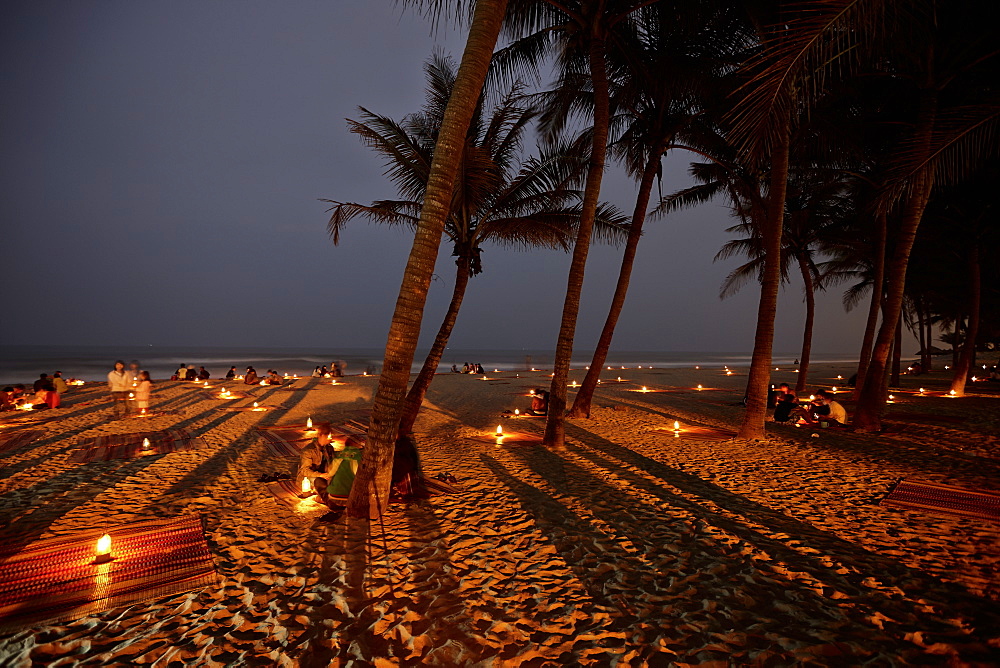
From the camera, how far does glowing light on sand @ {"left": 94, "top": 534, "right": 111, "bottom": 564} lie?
153 inches

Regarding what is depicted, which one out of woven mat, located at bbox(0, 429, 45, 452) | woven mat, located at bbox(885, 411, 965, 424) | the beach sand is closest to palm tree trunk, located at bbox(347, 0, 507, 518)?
the beach sand

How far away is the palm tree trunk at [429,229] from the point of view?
4570mm

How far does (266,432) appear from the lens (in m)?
10.2

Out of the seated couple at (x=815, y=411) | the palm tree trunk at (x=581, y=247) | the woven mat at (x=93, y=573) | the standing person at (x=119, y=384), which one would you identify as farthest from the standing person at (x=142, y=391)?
the seated couple at (x=815, y=411)

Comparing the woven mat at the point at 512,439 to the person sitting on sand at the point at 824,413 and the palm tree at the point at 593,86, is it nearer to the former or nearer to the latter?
the palm tree at the point at 593,86

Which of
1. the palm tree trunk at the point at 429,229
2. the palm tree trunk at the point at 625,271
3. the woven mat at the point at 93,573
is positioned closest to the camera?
the woven mat at the point at 93,573

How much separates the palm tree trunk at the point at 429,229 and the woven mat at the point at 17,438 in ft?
26.9

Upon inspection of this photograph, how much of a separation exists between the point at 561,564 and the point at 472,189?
7696mm

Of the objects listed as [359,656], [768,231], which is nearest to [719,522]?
[359,656]

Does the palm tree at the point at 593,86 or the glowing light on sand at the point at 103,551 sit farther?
the palm tree at the point at 593,86

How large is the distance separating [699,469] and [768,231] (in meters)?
5.01

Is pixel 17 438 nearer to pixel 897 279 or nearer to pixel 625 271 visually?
pixel 625 271

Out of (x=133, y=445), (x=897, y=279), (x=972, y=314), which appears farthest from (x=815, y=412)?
(x=133, y=445)

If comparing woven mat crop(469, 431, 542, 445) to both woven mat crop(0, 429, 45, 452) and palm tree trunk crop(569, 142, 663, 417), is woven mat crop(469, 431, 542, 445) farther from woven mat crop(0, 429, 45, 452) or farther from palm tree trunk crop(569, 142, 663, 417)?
woven mat crop(0, 429, 45, 452)
